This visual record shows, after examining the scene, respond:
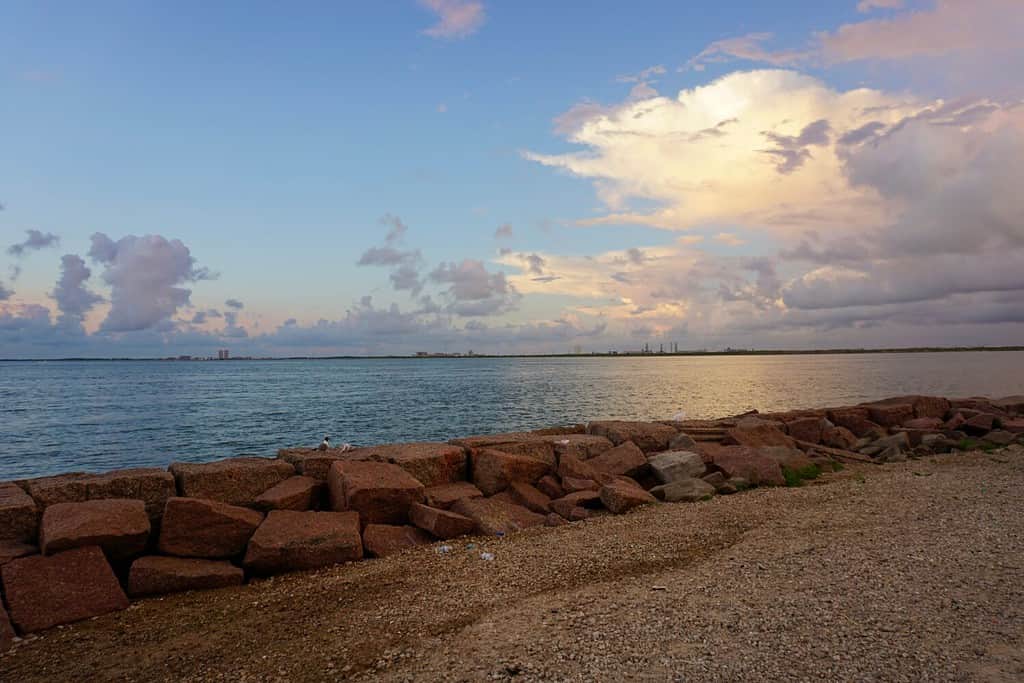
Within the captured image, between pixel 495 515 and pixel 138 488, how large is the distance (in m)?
5.02

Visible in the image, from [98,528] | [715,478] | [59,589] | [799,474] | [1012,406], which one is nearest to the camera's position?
[59,589]

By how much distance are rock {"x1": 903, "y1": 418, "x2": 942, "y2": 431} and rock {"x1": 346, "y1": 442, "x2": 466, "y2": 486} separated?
14.6m

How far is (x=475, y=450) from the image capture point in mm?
11625

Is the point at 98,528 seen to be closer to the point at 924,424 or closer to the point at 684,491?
the point at 684,491

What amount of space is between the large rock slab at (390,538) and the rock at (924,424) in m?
16.2

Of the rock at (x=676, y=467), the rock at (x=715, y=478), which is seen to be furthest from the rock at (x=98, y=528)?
the rock at (x=715, y=478)

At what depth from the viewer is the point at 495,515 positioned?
964 cm

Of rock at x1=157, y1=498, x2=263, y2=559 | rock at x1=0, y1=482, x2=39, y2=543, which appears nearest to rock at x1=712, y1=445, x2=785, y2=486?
rock at x1=157, y1=498, x2=263, y2=559

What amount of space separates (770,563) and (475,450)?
19.0 ft

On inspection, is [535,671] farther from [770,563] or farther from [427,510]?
[427,510]

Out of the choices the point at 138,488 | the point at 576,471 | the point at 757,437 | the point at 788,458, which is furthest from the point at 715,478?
the point at 138,488

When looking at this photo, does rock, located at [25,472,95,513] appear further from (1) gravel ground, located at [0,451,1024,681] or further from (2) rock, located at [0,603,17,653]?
(1) gravel ground, located at [0,451,1024,681]

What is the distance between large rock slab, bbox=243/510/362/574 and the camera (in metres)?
7.72

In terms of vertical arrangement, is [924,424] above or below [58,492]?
below
